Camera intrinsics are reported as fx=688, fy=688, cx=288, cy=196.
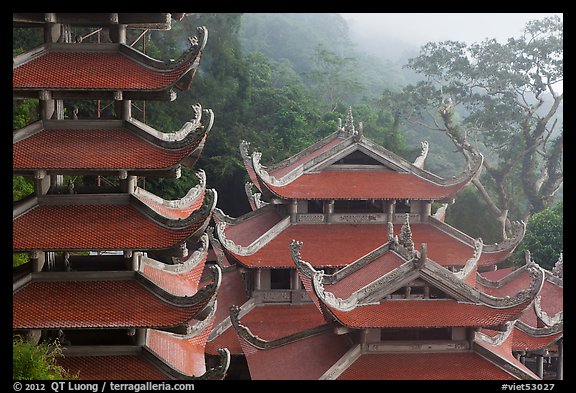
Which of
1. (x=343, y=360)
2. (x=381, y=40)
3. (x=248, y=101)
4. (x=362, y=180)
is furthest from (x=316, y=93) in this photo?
(x=381, y=40)

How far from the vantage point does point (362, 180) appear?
86.5ft

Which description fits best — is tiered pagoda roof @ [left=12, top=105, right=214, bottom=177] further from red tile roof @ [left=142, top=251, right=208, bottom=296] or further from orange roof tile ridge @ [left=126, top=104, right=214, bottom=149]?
red tile roof @ [left=142, top=251, right=208, bottom=296]

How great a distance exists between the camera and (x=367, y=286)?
17984 mm

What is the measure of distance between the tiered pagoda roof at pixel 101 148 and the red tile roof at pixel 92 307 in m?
2.70

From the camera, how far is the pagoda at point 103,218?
15.5 meters

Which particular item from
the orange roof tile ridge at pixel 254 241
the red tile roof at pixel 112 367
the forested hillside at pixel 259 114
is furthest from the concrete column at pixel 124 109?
the forested hillside at pixel 259 114

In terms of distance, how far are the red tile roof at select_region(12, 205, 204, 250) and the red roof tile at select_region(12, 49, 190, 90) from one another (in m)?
2.93

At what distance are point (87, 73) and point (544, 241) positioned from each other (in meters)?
29.7

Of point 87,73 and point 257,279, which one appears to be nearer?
point 87,73

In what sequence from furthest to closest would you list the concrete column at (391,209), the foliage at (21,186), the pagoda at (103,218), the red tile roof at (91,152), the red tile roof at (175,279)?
the foliage at (21,186)
the concrete column at (391,209)
the red tile roof at (175,279)
the red tile roof at (91,152)
the pagoda at (103,218)

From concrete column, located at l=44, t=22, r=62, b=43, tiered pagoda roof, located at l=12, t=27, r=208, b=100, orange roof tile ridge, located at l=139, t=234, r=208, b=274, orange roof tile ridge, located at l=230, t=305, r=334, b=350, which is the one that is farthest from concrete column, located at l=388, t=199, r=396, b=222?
concrete column, located at l=44, t=22, r=62, b=43

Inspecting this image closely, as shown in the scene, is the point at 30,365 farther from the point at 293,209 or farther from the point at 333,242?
the point at 293,209

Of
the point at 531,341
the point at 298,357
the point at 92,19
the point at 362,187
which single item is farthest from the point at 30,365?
the point at 531,341

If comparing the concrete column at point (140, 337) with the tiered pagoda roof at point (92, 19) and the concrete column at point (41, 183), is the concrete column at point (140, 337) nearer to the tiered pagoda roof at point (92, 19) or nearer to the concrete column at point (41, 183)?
the concrete column at point (41, 183)
